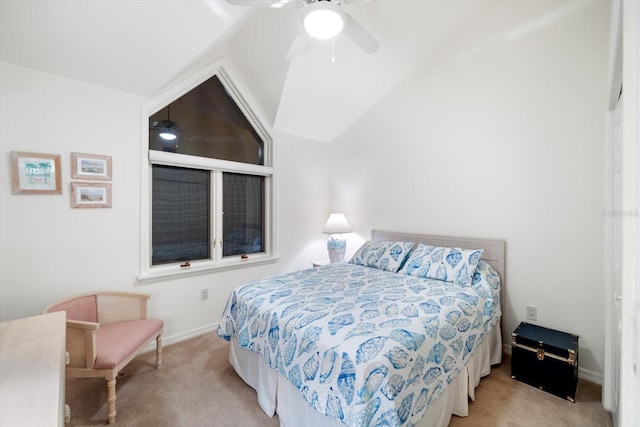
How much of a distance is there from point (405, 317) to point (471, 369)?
77 cm

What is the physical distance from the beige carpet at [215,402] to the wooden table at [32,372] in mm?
830

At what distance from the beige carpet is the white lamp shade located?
192 cm

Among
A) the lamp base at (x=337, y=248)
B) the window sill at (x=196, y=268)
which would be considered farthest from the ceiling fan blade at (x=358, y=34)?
the window sill at (x=196, y=268)

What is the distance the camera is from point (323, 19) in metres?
1.69

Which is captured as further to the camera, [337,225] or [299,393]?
[337,225]

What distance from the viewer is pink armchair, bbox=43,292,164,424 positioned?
173 cm

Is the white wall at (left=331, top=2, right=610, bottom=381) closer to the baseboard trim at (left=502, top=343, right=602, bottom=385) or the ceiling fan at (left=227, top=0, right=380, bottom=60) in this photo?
the baseboard trim at (left=502, top=343, right=602, bottom=385)

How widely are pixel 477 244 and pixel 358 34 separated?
2138 mm

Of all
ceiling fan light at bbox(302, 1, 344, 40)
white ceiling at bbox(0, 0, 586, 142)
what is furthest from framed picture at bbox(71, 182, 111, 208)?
ceiling fan light at bbox(302, 1, 344, 40)

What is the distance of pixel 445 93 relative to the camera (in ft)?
9.83

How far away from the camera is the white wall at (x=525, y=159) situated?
2.20 metres

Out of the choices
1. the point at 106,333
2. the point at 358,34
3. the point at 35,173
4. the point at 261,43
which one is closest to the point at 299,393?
the point at 106,333

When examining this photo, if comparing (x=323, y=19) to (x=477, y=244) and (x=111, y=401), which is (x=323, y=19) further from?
(x=111, y=401)

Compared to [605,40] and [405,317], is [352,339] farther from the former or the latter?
[605,40]
